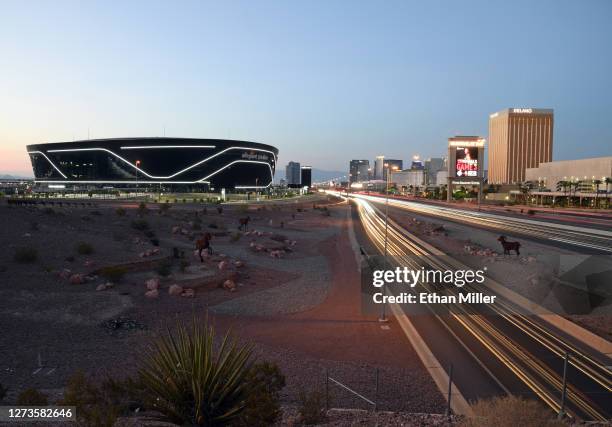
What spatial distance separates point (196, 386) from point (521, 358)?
1030cm

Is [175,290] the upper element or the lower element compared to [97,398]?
lower

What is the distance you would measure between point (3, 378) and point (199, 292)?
1005 centimetres

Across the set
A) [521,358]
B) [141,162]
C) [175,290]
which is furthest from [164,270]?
[141,162]

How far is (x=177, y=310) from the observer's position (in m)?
17.4

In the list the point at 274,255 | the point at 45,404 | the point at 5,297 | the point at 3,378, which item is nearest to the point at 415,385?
the point at 45,404

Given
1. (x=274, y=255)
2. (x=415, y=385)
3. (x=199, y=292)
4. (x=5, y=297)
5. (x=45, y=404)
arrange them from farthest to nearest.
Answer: (x=274, y=255) < (x=199, y=292) < (x=5, y=297) < (x=415, y=385) < (x=45, y=404)

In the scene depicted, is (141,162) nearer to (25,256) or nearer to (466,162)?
(466,162)

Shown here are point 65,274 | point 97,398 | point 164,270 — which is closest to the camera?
point 97,398

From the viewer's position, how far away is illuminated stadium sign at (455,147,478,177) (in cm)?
11556

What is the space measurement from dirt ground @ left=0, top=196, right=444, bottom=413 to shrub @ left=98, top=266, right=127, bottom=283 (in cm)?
8

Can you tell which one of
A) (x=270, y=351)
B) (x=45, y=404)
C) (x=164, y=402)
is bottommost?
(x=270, y=351)

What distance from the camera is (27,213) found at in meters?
37.2

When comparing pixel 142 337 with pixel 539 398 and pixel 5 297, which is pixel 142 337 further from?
pixel 539 398

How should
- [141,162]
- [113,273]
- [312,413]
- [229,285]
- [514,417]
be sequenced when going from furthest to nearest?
[141,162] → [229,285] → [113,273] → [312,413] → [514,417]
